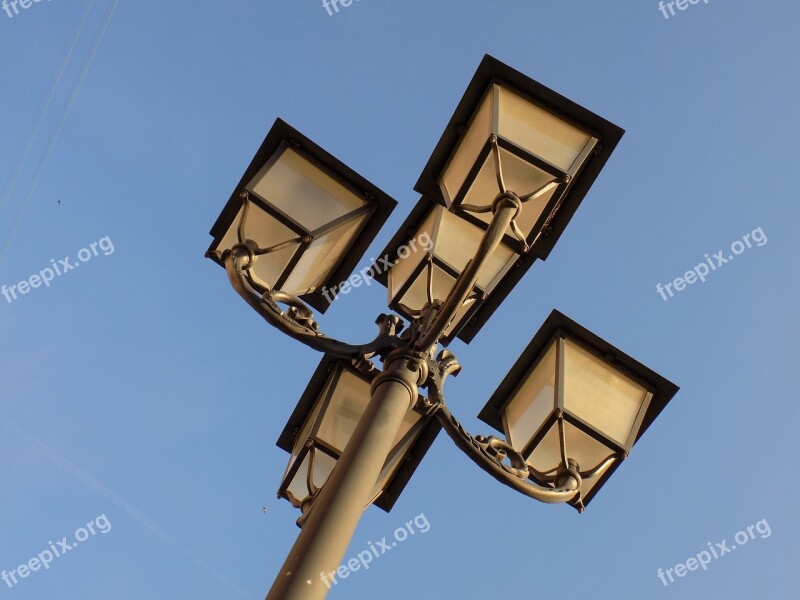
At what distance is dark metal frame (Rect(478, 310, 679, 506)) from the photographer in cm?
438

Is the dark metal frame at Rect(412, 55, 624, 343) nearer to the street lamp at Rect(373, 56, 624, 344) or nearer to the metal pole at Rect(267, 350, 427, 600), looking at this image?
the street lamp at Rect(373, 56, 624, 344)

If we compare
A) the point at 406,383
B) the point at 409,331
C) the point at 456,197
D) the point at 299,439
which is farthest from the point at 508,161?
the point at 299,439

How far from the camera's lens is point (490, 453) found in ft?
13.5

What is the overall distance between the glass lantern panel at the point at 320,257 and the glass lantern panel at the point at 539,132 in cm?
81

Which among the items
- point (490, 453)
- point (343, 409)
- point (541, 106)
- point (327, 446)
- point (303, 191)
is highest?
point (541, 106)

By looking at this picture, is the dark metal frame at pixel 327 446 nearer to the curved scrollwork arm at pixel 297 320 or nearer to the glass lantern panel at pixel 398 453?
the glass lantern panel at pixel 398 453

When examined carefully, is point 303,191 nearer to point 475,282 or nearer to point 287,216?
point 287,216

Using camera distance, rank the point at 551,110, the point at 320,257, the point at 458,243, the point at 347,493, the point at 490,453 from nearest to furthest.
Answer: the point at 347,493, the point at 490,453, the point at 551,110, the point at 320,257, the point at 458,243

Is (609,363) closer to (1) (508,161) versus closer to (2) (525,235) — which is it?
(2) (525,235)

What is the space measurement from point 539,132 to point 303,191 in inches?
44.1

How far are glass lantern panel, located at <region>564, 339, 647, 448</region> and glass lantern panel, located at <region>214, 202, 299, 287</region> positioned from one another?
54.8 inches

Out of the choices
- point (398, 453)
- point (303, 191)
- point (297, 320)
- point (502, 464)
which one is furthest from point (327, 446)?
point (303, 191)

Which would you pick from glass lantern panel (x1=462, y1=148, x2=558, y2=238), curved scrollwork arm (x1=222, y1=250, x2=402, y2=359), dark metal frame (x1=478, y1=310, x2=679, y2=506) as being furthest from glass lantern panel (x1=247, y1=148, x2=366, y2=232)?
dark metal frame (x1=478, y1=310, x2=679, y2=506)

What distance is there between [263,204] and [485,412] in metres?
1.52
